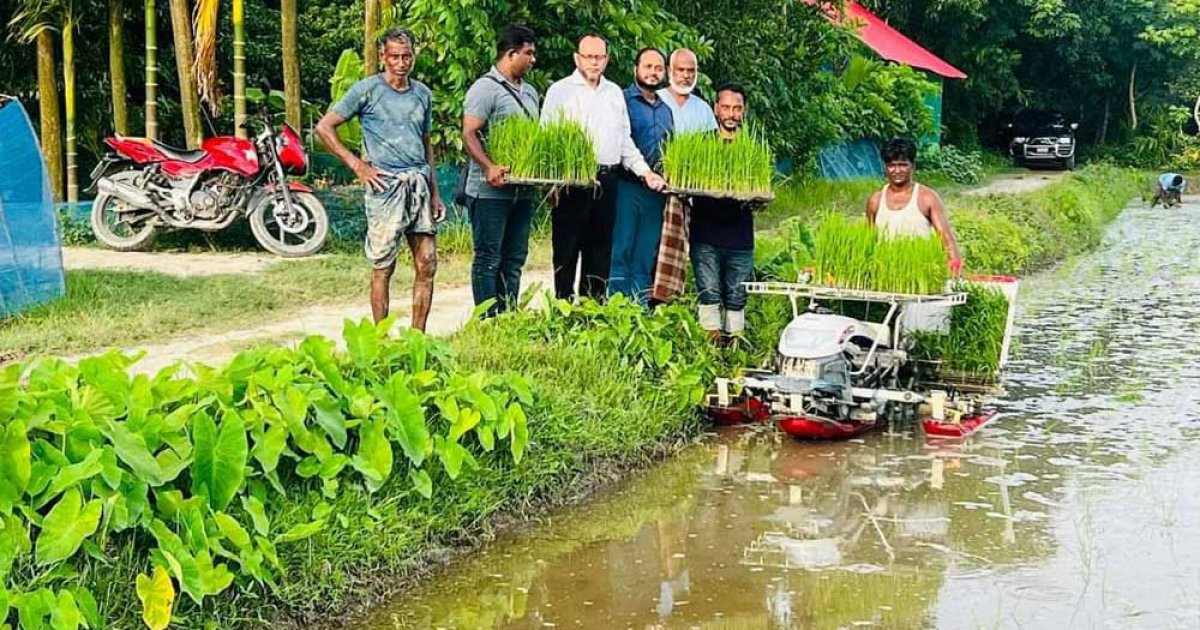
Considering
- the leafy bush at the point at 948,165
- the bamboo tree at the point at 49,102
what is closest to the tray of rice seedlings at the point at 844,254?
the bamboo tree at the point at 49,102

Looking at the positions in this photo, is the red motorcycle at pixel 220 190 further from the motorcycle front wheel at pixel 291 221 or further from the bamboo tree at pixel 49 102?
the bamboo tree at pixel 49 102

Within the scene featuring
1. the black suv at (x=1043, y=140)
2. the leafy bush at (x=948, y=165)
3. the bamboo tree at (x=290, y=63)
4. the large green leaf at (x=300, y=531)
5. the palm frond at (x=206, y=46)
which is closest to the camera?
the large green leaf at (x=300, y=531)

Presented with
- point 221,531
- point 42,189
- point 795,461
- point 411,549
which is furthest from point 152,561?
point 42,189

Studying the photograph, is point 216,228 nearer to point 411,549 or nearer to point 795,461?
point 795,461

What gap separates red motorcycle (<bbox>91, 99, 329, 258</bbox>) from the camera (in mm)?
12156

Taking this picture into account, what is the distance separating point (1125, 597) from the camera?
507cm

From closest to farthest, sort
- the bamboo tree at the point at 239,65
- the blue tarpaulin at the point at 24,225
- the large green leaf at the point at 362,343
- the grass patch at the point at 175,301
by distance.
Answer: the large green leaf at the point at 362,343 → the grass patch at the point at 175,301 → the blue tarpaulin at the point at 24,225 → the bamboo tree at the point at 239,65

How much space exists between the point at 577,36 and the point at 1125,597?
30.3ft

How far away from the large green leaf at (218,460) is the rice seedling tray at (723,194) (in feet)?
11.9

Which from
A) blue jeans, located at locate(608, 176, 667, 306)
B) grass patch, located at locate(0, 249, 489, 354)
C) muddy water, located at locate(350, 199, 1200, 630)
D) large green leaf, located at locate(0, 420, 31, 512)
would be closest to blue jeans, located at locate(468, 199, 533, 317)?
blue jeans, located at locate(608, 176, 667, 306)

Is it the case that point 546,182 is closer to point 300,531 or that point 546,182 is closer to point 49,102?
point 300,531

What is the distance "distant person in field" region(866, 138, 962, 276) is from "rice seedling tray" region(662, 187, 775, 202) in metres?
0.66

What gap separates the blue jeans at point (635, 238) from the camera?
7.92 m

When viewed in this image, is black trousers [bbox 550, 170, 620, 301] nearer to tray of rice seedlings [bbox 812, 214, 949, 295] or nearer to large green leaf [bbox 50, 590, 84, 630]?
tray of rice seedlings [bbox 812, 214, 949, 295]
